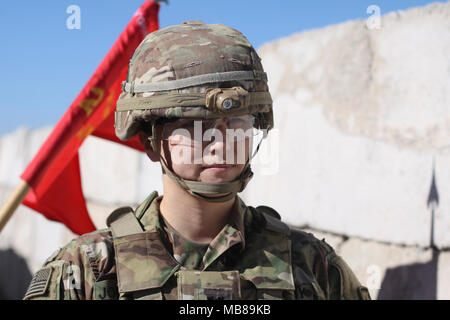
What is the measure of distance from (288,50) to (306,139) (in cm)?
74

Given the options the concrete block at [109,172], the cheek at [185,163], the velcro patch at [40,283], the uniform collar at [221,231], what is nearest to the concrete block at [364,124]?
Answer: the uniform collar at [221,231]

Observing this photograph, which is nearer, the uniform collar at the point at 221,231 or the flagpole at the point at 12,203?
the uniform collar at the point at 221,231

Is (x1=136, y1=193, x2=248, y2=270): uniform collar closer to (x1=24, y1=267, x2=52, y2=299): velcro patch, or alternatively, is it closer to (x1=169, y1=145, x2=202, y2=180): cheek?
(x1=169, y1=145, x2=202, y2=180): cheek

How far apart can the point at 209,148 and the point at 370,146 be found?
5.81ft

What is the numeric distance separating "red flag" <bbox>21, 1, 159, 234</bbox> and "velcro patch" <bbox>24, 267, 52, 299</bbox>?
1.68 m

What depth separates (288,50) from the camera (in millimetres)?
4055

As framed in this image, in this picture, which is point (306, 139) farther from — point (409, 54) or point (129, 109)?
point (129, 109)

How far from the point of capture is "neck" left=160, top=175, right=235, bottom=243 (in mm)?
1940

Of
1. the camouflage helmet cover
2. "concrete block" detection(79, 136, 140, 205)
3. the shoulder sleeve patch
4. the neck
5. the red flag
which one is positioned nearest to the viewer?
the camouflage helmet cover

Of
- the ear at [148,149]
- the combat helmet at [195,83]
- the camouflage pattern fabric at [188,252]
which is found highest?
the combat helmet at [195,83]

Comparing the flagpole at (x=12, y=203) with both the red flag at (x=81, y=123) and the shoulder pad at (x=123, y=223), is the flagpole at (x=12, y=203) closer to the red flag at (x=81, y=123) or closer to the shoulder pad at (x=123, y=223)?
the red flag at (x=81, y=123)

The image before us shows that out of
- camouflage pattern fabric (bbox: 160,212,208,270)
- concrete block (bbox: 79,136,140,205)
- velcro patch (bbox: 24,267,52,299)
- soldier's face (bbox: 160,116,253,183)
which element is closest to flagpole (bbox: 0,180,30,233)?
velcro patch (bbox: 24,267,52,299)

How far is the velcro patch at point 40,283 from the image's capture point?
6.00 ft

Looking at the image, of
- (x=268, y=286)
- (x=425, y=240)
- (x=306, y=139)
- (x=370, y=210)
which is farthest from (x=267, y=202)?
(x=268, y=286)
